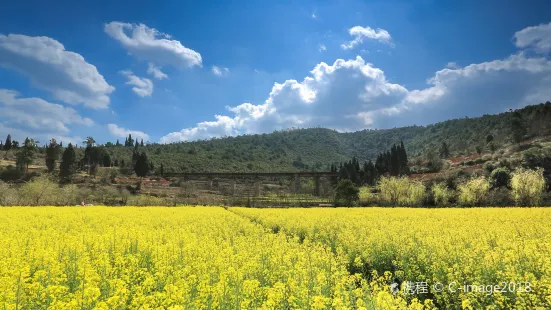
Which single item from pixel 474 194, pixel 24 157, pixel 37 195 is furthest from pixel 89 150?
pixel 474 194

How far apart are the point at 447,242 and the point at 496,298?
464 centimetres

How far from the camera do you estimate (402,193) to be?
2453 inches

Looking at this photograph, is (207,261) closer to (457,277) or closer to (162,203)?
(457,277)

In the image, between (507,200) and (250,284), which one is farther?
(507,200)

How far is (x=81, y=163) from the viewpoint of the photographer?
400 feet

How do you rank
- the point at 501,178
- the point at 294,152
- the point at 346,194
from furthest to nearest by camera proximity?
the point at 294,152 < the point at 501,178 < the point at 346,194

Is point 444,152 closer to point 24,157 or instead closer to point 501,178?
point 501,178

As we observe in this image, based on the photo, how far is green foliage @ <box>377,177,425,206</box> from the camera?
58669 mm

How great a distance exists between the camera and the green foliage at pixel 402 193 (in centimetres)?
5867

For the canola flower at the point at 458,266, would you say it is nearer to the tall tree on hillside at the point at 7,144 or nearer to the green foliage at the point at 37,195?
the green foliage at the point at 37,195

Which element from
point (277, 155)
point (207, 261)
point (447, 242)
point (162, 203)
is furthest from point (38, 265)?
point (277, 155)

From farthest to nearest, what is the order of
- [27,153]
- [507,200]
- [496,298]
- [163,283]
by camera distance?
[27,153]
[507,200]
[163,283]
[496,298]

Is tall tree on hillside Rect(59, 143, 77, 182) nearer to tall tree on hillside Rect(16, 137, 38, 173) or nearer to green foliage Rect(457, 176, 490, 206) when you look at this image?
tall tree on hillside Rect(16, 137, 38, 173)

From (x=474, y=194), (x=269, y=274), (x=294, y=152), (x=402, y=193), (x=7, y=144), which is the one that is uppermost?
(x=294, y=152)
